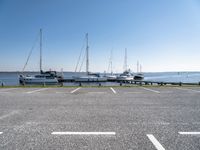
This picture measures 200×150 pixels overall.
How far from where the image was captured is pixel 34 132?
5.05 metres

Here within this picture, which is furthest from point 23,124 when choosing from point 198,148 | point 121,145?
point 198,148

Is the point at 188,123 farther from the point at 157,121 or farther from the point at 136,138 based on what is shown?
the point at 136,138

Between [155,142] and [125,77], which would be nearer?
[155,142]

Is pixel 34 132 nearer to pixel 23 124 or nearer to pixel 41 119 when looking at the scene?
pixel 23 124

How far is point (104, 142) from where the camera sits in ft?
14.1

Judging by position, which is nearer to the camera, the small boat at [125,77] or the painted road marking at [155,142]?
the painted road marking at [155,142]

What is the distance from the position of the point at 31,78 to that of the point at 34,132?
5150 centimetres

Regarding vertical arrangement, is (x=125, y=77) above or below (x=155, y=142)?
below

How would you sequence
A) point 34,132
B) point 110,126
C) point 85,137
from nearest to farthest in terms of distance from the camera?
point 85,137 → point 34,132 → point 110,126

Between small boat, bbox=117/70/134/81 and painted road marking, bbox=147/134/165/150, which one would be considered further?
small boat, bbox=117/70/134/81

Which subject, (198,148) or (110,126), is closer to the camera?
(198,148)

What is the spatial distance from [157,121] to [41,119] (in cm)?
455

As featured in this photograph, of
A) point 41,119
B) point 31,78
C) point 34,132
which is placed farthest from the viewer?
point 31,78

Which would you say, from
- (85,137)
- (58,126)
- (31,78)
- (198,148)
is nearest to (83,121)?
(58,126)
